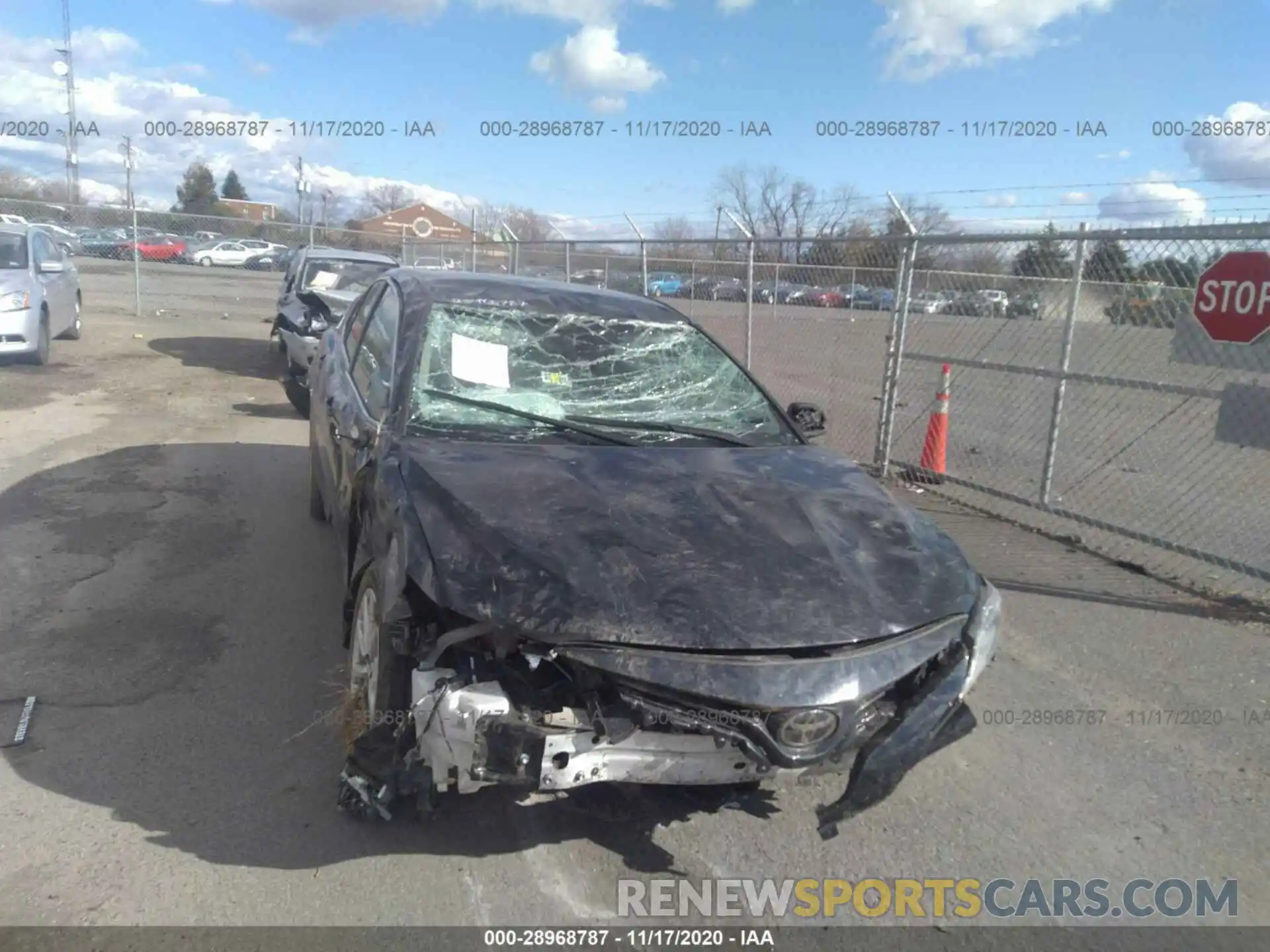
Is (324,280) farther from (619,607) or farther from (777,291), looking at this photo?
(619,607)

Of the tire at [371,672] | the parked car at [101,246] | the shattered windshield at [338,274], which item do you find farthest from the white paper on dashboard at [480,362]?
the parked car at [101,246]

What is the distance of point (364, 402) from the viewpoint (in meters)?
4.38

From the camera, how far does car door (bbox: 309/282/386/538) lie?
461 cm

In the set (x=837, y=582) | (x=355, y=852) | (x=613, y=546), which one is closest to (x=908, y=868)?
(x=837, y=582)

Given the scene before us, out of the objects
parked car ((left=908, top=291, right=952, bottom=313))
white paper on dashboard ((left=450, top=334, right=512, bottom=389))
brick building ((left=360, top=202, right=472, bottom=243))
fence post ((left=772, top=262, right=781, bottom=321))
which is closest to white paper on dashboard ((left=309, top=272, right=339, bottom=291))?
fence post ((left=772, top=262, right=781, bottom=321))

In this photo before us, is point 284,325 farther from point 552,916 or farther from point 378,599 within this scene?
point 552,916

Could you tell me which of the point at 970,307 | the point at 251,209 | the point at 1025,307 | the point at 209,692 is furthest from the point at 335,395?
the point at 251,209

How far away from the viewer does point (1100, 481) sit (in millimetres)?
8273

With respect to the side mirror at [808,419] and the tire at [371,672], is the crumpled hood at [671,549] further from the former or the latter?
the side mirror at [808,419]

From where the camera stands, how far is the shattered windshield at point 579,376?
4.07m

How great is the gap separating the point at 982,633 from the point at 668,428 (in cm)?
155

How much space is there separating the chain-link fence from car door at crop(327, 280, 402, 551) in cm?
422

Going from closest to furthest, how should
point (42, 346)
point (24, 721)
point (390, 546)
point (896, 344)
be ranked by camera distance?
point (390, 546), point (24, 721), point (896, 344), point (42, 346)

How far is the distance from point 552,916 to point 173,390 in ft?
32.8
